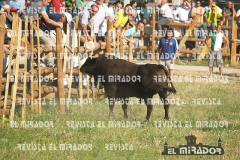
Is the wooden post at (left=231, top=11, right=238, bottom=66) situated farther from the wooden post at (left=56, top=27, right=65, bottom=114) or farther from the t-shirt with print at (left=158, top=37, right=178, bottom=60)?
the wooden post at (left=56, top=27, right=65, bottom=114)

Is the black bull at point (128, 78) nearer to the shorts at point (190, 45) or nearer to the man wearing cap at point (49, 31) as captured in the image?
the man wearing cap at point (49, 31)

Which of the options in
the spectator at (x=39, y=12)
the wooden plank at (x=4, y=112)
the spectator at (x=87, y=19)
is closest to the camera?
the wooden plank at (x=4, y=112)

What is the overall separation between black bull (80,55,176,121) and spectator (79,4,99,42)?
155 cm

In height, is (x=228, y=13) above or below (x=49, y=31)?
below

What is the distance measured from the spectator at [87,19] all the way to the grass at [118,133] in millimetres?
1611

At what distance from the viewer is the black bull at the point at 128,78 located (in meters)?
12.5

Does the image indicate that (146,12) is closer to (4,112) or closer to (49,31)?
(49,31)

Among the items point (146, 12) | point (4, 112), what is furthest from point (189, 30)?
point (4, 112)

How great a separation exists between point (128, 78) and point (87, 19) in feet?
11.1

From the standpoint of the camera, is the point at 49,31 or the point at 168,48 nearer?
the point at 49,31

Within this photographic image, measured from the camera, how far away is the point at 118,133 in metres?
11.2

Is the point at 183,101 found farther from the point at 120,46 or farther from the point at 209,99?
the point at 120,46

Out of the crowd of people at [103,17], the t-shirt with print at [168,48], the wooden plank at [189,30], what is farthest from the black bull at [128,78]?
the wooden plank at [189,30]

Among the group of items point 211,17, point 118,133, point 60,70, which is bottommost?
point 118,133
